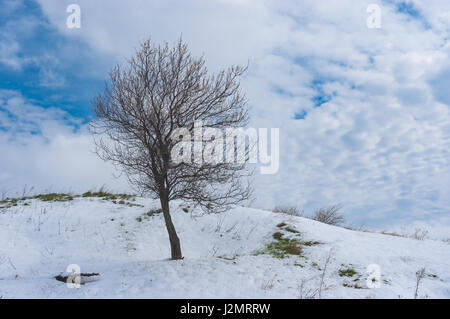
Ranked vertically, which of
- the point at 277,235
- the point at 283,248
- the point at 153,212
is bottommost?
the point at 283,248

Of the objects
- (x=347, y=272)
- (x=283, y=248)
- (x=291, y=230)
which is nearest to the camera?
(x=347, y=272)

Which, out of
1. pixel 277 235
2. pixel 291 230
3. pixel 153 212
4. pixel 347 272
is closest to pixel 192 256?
pixel 277 235

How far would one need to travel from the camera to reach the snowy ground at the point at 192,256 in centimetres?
841

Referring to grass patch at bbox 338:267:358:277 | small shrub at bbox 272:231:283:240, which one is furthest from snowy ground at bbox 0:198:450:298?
small shrub at bbox 272:231:283:240

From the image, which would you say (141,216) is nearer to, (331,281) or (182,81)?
(182,81)

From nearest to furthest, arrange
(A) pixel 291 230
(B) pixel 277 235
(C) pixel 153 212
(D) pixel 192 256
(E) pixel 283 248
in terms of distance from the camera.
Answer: (D) pixel 192 256
(E) pixel 283 248
(B) pixel 277 235
(A) pixel 291 230
(C) pixel 153 212

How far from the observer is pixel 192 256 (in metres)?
12.7

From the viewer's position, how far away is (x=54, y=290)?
8.76 meters

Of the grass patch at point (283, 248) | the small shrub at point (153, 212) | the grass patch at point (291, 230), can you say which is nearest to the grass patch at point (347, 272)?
the grass patch at point (283, 248)

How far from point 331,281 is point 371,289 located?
1114 millimetres

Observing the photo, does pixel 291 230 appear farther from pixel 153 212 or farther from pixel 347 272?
pixel 153 212

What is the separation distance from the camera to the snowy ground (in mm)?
8406

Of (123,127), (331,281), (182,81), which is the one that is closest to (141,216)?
(123,127)

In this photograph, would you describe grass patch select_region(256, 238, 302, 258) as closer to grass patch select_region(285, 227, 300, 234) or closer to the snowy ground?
the snowy ground
